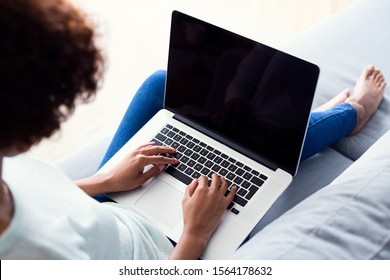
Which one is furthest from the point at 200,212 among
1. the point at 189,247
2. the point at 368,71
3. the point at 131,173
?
the point at 368,71

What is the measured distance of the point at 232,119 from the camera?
3.43 feet

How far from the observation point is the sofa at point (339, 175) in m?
0.73

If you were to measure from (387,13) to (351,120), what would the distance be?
47cm

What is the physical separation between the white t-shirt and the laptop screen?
0.31m

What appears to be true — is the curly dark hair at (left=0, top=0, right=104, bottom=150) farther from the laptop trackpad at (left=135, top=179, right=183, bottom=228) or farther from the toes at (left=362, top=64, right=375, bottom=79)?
the toes at (left=362, top=64, right=375, bottom=79)

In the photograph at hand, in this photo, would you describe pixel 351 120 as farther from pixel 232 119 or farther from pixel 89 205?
pixel 89 205

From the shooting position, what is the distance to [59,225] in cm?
70

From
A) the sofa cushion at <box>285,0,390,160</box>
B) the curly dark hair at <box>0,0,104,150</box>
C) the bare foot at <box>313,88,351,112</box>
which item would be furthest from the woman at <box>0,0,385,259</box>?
the sofa cushion at <box>285,0,390,160</box>

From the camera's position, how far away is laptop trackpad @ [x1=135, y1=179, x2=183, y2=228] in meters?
0.97

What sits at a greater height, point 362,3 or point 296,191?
point 362,3

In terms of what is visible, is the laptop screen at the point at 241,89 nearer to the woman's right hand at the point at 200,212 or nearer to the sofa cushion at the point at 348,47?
the woman's right hand at the point at 200,212

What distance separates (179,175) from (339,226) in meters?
0.40

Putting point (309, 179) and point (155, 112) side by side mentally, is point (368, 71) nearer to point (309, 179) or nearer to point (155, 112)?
point (309, 179)
